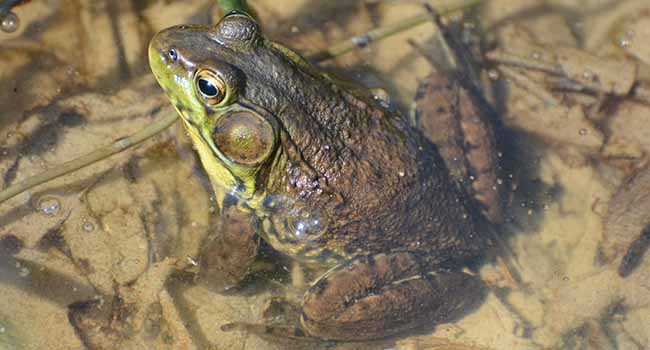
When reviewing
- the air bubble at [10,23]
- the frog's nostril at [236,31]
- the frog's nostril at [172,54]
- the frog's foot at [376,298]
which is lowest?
the frog's foot at [376,298]

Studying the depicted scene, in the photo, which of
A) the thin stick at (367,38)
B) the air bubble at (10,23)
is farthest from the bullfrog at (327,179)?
the air bubble at (10,23)

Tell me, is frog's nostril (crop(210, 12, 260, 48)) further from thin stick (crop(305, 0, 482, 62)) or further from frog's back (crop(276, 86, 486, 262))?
Answer: thin stick (crop(305, 0, 482, 62))

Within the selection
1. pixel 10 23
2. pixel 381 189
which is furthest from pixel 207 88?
pixel 10 23

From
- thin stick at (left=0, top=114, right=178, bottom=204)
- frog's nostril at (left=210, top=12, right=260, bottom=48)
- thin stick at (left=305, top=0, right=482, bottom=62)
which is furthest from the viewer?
thin stick at (left=305, top=0, right=482, bottom=62)

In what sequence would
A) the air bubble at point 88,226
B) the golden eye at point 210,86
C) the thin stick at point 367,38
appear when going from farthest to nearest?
the thin stick at point 367,38, the air bubble at point 88,226, the golden eye at point 210,86

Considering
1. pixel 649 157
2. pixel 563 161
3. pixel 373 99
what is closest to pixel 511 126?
pixel 563 161

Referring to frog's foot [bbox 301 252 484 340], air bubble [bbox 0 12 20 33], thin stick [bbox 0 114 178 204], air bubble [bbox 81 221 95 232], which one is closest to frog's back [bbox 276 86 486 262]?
frog's foot [bbox 301 252 484 340]

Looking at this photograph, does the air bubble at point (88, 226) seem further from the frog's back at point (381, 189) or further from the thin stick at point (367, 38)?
the thin stick at point (367, 38)
